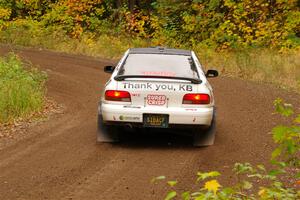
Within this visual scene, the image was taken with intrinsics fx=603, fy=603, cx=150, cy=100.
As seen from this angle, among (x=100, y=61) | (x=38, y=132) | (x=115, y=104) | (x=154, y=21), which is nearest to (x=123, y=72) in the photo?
(x=115, y=104)

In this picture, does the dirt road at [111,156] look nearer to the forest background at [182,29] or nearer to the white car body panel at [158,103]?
the white car body panel at [158,103]

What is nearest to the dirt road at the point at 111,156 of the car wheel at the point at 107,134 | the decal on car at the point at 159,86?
the car wheel at the point at 107,134

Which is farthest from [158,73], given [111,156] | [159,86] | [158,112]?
[111,156]

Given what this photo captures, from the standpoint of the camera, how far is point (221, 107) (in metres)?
13.9

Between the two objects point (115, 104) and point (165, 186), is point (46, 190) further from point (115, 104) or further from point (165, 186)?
point (115, 104)

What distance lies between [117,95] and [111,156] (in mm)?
946

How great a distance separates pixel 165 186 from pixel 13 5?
27377mm

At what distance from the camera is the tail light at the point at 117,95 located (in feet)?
30.6

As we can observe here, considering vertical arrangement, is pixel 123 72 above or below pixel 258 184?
above

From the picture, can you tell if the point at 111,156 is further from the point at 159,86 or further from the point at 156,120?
the point at 159,86

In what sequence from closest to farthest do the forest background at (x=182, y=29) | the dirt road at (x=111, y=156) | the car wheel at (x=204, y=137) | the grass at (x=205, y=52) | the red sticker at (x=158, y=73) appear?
the dirt road at (x=111, y=156)
the red sticker at (x=158, y=73)
the car wheel at (x=204, y=137)
the grass at (x=205, y=52)
the forest background at (x=182, y=29)

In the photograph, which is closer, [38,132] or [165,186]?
[165,186]

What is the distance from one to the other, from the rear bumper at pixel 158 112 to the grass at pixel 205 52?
8532 millimetres

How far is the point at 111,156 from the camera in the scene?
9219 millimetres
